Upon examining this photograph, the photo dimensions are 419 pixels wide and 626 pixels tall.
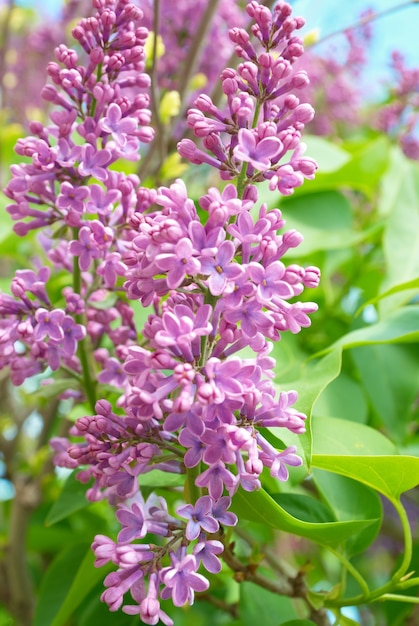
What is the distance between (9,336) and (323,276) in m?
0.59

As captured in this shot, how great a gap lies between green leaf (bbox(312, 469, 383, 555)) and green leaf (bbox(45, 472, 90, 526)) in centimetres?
23

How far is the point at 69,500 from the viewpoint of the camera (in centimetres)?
73

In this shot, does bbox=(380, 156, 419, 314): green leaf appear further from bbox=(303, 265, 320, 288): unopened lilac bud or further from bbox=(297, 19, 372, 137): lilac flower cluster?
bbox=(297, 19, 372, 137): lilac flower cluster

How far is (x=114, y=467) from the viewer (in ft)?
1.75

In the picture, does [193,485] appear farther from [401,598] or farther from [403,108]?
[403,108]

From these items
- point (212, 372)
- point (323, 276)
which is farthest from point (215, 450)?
point (323, 276)

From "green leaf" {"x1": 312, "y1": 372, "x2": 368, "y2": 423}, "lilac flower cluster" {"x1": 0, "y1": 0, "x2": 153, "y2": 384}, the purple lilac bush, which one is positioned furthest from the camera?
"green leaf" {"x1": 312, "y1": 372, "x2": 368, "y2": 423}

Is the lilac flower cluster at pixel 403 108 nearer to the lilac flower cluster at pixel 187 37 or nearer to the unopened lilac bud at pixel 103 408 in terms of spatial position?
the lilac flower cluster at pixel 187 37

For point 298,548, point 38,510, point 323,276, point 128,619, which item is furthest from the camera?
point 298,548

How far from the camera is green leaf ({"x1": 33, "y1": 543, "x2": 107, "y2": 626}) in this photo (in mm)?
697

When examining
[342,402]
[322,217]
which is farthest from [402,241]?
[342,402]

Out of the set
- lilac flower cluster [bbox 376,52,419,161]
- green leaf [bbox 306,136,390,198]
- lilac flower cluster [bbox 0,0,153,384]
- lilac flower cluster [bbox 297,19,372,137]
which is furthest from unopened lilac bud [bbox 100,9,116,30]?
lilac flower cluster [bbox 297,19,372,137]

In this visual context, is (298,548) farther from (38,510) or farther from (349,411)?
(349,411)

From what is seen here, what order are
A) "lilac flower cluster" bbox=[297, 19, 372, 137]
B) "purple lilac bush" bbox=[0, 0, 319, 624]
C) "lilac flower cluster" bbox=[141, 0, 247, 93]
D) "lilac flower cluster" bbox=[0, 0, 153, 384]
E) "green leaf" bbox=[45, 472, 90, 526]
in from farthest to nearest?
"lilac flower cluster" bbox=[297, 19, 372, 137] < "lilac flower cluster" bbox=[141, 0, 247, 93] < "green leaf" bbox=[45, 472, 90, 526] < "lilac flower cluster" bbox=[0, 0, 153, 384] < "purple lilac bush" bbox=[0, 0, 319, 624]
